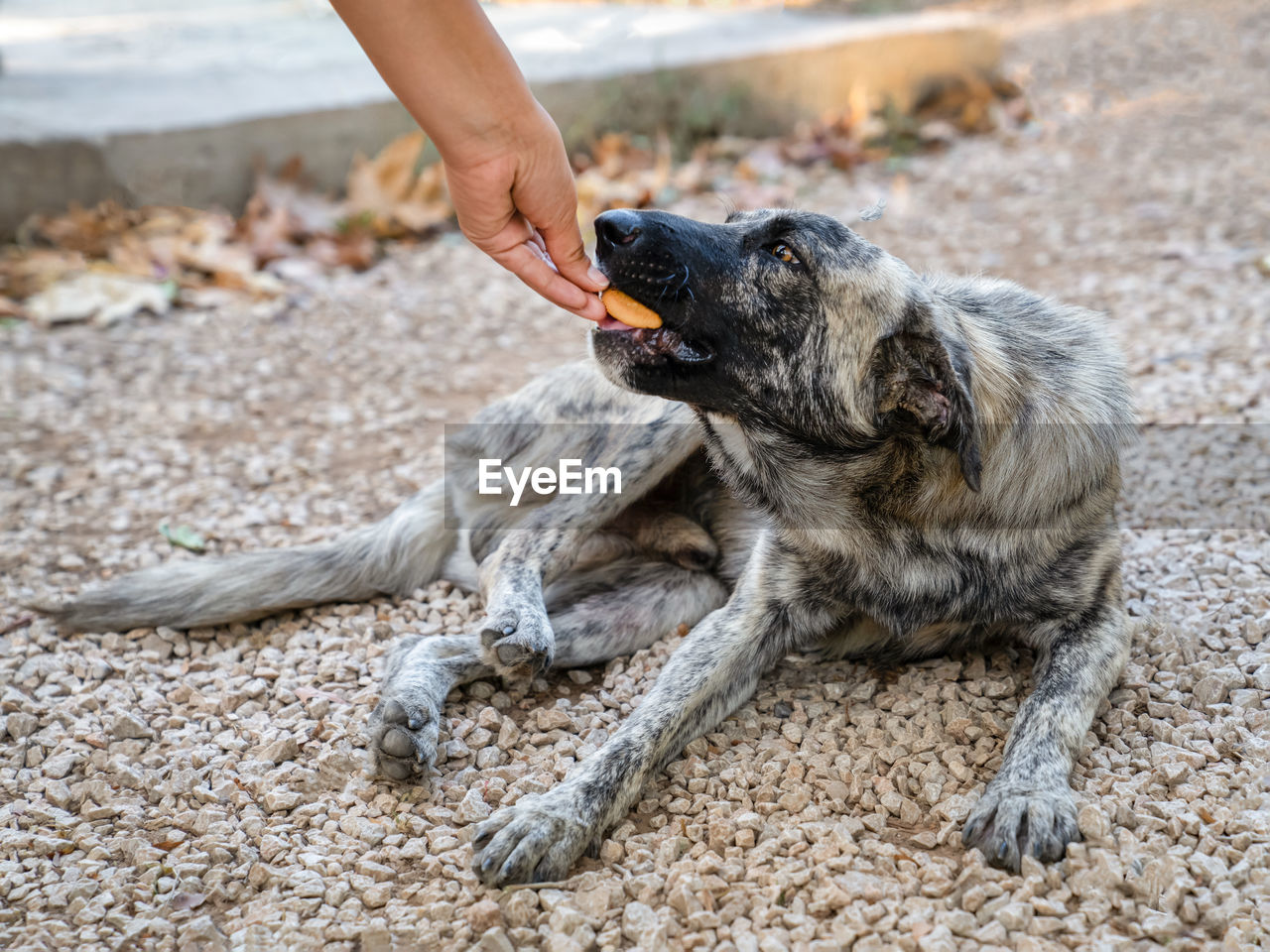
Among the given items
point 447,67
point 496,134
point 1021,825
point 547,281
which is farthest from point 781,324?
point 1021,825

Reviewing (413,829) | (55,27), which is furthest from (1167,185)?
(55,27)

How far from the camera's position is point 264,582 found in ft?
10.1

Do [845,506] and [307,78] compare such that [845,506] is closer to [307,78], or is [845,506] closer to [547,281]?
[547,281]

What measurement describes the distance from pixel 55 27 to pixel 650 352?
328 inches

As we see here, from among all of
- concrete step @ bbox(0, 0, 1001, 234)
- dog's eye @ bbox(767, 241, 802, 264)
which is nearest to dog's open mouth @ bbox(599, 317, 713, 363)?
dog's eye @ bbox(767, 241, 802, 264)

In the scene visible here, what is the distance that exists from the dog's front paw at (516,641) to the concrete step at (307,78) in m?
4.25

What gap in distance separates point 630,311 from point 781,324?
34cm

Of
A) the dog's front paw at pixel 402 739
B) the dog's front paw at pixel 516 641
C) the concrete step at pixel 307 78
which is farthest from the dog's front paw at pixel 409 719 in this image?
the concrete step at pixel 307 78

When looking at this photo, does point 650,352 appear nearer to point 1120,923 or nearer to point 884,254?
point 884,254

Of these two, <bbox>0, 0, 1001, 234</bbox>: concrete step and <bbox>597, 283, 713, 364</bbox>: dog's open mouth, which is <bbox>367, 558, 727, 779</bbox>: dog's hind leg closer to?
<bbox>597, 283, 713, 364</bbox>: dog's open mouth

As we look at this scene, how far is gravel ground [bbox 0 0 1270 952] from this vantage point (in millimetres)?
2047

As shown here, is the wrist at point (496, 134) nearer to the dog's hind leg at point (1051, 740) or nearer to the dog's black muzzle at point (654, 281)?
the dog's black muzzle at point (654, 281)

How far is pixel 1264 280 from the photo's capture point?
15.9 ft

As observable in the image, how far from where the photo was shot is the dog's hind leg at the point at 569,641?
2449 millimetres
